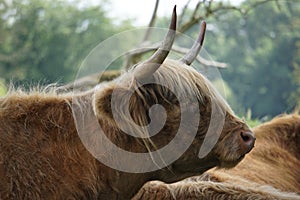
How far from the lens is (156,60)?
3725 millimetres

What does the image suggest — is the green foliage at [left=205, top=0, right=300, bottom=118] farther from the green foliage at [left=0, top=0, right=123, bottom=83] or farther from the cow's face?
the cow's face

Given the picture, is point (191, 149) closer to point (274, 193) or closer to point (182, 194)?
point (182, 194)

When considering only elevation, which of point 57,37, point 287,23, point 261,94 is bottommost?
point 261,94

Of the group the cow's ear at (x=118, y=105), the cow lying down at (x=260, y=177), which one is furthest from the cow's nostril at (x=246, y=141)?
the cow's ear at (x=118, y=105)

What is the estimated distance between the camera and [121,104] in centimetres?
373

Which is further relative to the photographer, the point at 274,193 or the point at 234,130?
the point at 274,193

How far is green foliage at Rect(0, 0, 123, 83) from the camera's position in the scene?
44.7m

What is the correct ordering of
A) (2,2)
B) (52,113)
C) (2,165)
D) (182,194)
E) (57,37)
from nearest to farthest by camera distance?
(2,165), (52,113), (182,194), (2,2), (57,37)

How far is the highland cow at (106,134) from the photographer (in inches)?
145

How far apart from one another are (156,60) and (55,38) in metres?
47.6

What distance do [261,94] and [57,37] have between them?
1812cm

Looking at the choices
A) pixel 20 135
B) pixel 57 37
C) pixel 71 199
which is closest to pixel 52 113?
pixel 20 135

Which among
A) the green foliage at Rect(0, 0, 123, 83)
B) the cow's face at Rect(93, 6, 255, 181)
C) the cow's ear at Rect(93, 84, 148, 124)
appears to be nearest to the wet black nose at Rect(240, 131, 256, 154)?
the cow's face at Rect(93, 6, 255, 181)

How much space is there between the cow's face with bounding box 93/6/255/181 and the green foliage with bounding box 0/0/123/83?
128ft
